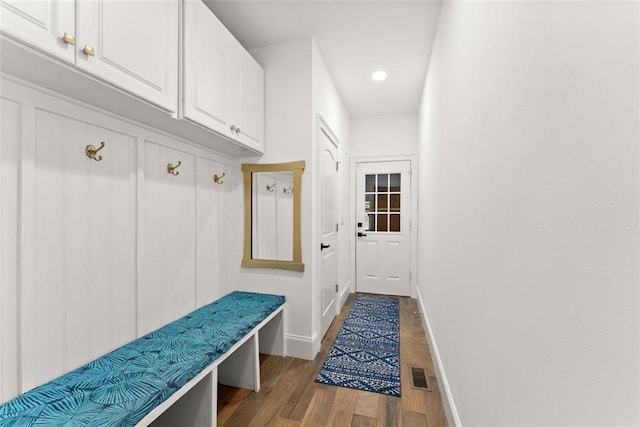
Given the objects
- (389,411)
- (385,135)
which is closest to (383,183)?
(385,135)

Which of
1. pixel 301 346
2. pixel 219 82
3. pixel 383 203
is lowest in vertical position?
pixel 301 346

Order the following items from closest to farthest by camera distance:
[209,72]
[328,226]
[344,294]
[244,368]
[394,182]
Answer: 1. [209,72]
2. [244,368]
3. [328,226]
4. [344,294]
5. [394,182]

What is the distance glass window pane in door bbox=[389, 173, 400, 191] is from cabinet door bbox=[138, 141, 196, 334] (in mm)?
2901

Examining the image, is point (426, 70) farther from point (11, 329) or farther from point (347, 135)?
point (11, 329)

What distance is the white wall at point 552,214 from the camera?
46 cm

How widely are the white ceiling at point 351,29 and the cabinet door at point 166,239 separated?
3.73 ft

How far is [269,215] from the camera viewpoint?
8.23 ft

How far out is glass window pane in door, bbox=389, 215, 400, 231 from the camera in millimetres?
4160

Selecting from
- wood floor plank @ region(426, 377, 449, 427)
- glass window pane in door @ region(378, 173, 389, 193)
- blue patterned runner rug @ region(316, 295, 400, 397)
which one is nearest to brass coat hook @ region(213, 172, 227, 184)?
blue patterned runner rug @ region(316, 295, 400, 397)

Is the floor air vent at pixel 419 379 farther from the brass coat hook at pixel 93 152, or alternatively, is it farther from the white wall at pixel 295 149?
the brass coat hook at pixel 93 152

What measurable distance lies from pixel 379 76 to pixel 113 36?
99.3 inches

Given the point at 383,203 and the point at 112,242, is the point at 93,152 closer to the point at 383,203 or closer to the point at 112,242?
the point at 112,242

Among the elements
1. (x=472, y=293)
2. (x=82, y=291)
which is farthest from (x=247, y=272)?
(x=472, y=293)

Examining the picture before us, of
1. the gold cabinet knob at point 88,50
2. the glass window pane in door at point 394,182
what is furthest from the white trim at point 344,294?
the gold cabinet knob at point 88,50
